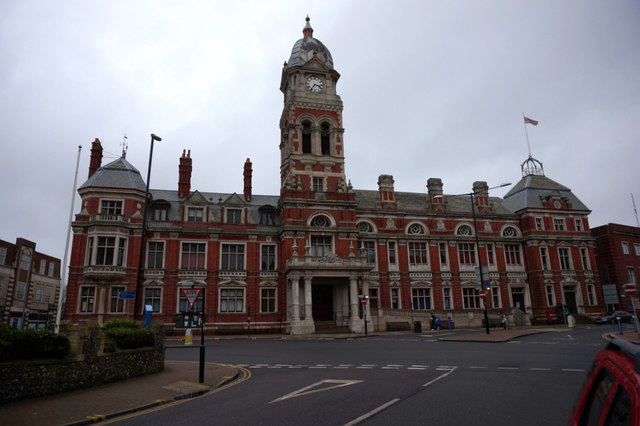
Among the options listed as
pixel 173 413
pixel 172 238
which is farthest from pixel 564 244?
pixel 173 413

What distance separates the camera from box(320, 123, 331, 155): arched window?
46594 mm

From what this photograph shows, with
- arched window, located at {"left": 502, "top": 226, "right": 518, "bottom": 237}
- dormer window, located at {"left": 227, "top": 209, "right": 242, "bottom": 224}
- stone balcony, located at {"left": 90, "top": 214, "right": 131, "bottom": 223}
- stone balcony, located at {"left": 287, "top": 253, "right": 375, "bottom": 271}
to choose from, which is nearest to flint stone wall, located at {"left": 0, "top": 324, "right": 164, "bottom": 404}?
stone balcony, located at {"left": 287, "top": 253, "right": 375, "bottom": 271}

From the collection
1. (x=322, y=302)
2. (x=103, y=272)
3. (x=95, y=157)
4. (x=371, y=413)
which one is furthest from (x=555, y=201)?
(x=95, y=157)

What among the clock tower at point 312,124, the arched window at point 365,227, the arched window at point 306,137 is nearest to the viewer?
the clock tower at point 312,124

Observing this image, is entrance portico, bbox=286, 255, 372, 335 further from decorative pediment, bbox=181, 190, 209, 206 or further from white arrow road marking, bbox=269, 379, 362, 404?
white arrow road marking, bbox=269, 379, 362, 404

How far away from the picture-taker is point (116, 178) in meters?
39.9

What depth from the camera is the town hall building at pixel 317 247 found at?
37719 mm

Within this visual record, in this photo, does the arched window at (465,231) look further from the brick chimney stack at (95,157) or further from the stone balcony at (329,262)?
the brick chimney stack at (95,157)

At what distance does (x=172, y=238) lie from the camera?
1593 inches

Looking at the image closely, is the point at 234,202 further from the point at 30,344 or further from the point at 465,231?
the point at 30,344

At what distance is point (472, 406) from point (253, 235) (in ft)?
116

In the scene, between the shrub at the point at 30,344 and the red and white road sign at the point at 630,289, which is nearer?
the shrub at the point at 30,344

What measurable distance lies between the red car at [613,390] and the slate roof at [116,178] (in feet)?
137

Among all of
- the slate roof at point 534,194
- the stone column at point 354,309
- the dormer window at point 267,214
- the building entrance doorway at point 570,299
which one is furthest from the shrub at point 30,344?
the building entrance doorway at point 570,299
